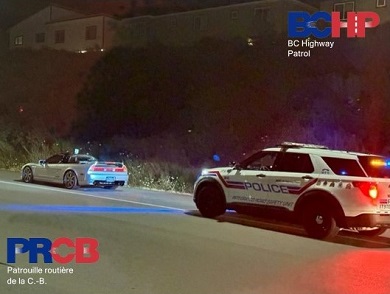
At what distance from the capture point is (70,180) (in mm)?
18125

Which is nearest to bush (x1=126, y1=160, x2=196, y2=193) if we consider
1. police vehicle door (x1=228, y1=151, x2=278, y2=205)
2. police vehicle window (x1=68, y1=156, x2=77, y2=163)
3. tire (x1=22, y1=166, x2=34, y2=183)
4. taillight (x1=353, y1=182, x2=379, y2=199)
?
police vehicle window (x1=68, y1=156, x2=77, y2=163)

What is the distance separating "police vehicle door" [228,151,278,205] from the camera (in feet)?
36.6

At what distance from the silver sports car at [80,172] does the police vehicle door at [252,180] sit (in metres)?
6.95

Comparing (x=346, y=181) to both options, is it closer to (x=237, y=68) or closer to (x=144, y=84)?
(x=237, y=68)

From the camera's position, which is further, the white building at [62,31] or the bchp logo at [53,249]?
the white building at [62,31]

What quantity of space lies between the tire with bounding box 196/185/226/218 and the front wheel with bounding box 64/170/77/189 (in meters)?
6.83

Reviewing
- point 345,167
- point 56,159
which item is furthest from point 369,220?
point 56,159

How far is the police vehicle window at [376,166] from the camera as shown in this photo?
9961 millimetres

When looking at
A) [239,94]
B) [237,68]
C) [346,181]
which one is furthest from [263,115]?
[346,181]

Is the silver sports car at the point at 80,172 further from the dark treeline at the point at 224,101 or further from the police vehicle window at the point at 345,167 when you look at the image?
the police vehicle window at the point at 345,167

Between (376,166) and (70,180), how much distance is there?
35.8 ft

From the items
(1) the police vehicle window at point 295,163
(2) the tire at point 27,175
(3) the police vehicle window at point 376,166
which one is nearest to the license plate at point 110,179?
(2) the tire at point 27,175

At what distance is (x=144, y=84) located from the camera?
34.3 meters

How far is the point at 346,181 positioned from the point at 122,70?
28.4m
